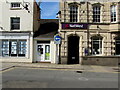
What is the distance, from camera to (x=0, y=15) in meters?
18.8

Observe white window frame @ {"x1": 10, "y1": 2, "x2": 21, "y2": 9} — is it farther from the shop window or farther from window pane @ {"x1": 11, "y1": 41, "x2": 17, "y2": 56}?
window pane @ {"x1": 11, "y1": 41, "x2": 17, "y2": 56}

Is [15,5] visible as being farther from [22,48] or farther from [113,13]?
[113,13]

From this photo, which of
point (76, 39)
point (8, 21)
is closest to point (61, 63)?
point (76, 39)

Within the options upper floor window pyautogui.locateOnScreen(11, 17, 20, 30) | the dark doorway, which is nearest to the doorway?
the dark doorway

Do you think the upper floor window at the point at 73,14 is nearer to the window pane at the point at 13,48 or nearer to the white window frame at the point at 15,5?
the white window frame at the point at 15,5

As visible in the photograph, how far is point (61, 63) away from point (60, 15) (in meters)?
5.63

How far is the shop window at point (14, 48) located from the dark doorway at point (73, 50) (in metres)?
5.48

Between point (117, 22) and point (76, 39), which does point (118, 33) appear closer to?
point (117, 22)

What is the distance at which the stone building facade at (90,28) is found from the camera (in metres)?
17.3

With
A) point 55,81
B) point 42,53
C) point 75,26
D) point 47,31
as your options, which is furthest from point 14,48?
point 55,81

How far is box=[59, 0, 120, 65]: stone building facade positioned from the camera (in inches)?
683

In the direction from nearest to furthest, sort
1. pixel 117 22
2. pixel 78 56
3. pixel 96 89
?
1. pixel 96 89
2. pixel 117 22
3. pixel 78 56

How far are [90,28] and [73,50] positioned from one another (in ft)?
10.8

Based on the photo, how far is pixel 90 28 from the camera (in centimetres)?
1756
